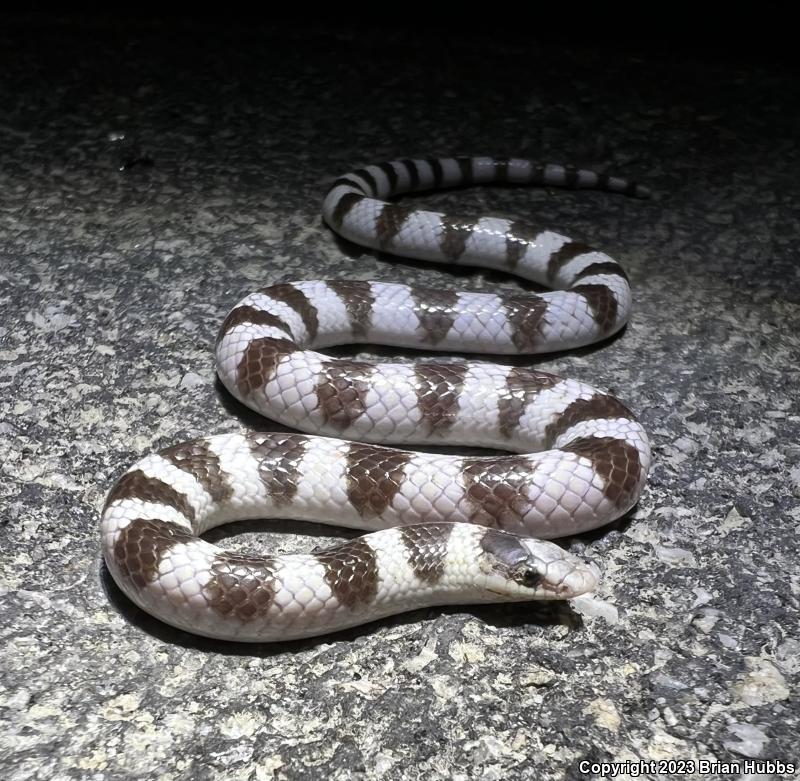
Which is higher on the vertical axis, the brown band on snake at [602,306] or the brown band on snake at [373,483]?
the brown band on snake at [602,306]

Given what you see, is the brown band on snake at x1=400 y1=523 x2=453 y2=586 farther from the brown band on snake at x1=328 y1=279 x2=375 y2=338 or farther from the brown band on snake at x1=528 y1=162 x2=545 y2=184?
the brown band on snake at x1=528 y1=162 x2=545 y2=184

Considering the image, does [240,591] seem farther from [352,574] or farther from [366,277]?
[366,277]

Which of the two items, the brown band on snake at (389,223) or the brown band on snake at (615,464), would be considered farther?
the brown band on snake at (389,223)

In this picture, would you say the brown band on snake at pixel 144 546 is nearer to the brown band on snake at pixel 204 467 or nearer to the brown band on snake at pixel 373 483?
the brown band on snake at pixel 204 467

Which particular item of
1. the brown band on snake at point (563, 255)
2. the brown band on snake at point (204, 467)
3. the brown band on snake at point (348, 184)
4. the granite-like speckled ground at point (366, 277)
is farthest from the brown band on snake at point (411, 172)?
the brown band on snake at point (204, 467)

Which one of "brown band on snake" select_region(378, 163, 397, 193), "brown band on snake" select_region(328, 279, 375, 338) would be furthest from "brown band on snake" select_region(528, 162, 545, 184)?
"brown band on snake" select_region(328, 279, 375, 338)

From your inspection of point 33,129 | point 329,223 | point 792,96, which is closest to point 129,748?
point 329,223
